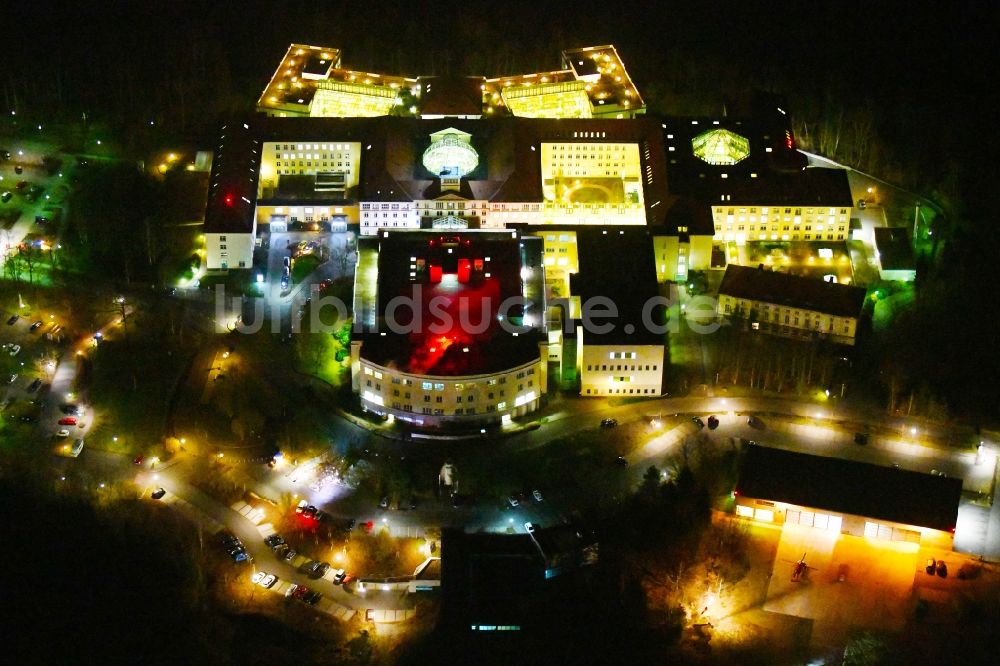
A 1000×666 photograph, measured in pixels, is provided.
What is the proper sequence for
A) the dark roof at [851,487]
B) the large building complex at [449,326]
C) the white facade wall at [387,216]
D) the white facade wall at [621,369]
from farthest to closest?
1. the white facade wall at [387,216]
2. the white facade wall at [621,369]
3. the large building complex at [449,326]
4. the dark roof at [851,487]

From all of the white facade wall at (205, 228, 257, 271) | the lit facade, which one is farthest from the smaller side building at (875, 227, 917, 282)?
the white facade wall at (205, 228, 257, 271)

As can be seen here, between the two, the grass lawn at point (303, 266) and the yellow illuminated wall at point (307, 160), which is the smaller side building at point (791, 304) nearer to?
the grass lawn at point (303, 266)

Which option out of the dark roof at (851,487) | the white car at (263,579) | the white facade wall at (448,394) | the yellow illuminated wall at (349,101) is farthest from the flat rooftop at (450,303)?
the yellow illuminated wall at (349,101)

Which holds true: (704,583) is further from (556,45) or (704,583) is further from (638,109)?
(556,45)

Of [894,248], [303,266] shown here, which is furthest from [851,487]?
[303,266]

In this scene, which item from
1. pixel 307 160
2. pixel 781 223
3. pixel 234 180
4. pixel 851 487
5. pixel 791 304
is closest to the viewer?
pixel 851 487

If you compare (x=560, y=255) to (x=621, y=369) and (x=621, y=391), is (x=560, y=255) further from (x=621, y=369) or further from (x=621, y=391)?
(x=621, y=391)

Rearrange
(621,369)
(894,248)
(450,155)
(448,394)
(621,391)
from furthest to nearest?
1. (450,155)
2. (894,248)
3. (621,391)
4. (621,369)
5. (448,394)
